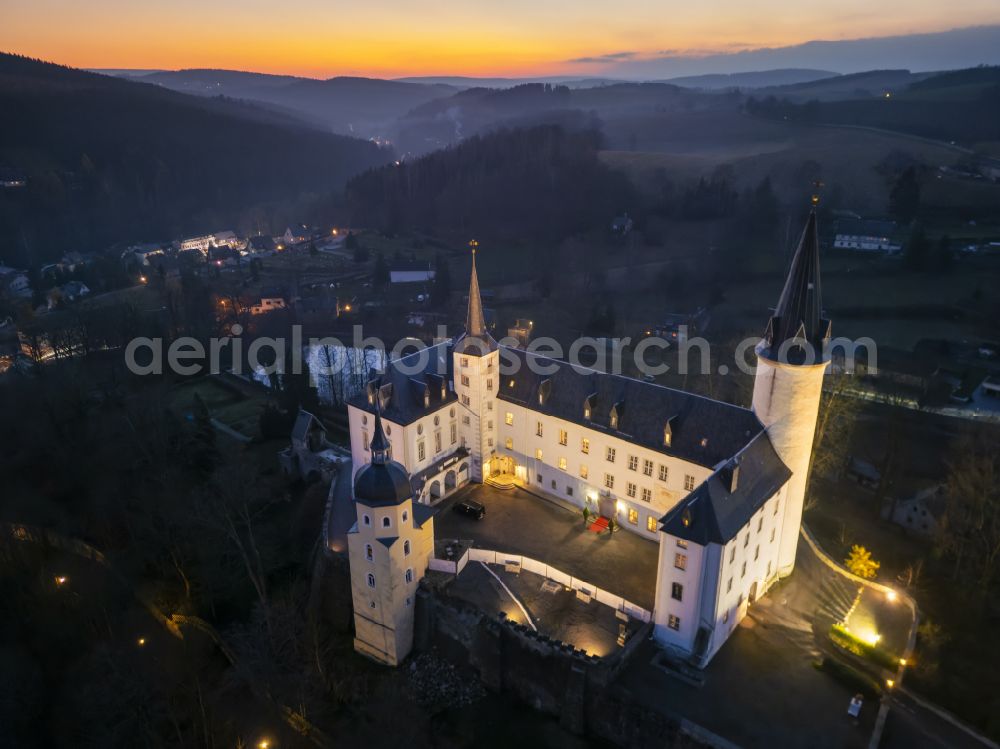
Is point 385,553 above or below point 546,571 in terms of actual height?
above

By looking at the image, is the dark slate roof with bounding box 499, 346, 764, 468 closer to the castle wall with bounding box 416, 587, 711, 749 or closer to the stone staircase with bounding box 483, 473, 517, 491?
the stone staircase with bounding box 483, 473, 517, 491

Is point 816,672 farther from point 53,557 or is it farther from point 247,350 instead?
point 247,350

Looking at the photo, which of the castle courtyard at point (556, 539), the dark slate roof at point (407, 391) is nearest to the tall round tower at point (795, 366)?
the castle courtyard at point (556, 539)

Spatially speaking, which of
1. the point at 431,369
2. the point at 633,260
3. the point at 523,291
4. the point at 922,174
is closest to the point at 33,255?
the point at 523,291

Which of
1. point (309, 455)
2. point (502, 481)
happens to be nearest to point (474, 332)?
point (502, 481)

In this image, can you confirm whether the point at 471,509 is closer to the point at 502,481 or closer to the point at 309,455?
the point at 502,481

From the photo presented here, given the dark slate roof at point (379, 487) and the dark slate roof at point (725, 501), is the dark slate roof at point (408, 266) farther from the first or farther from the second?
the dark slate roof at point (725, 501)
